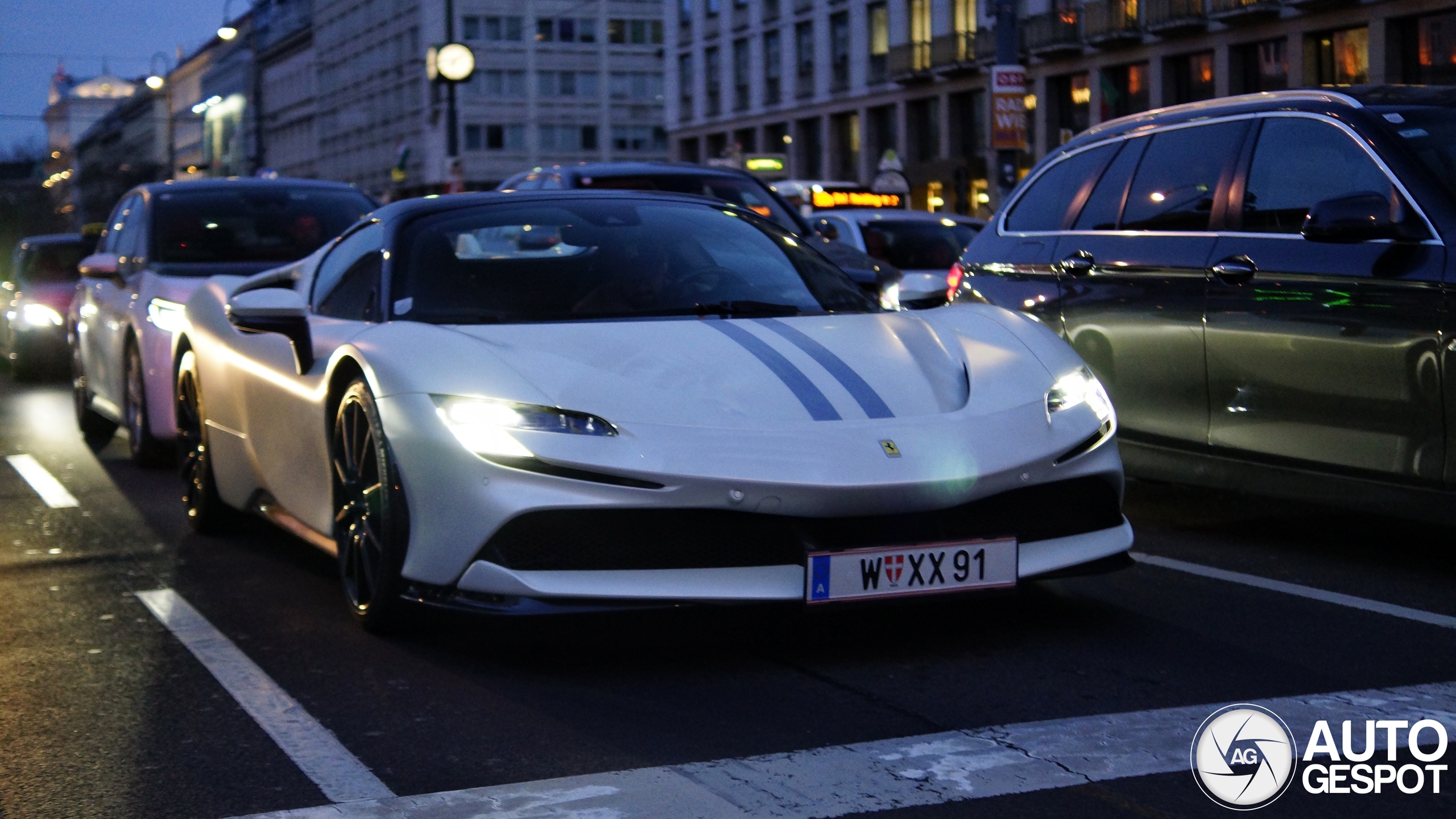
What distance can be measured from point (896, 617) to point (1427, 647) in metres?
1.45

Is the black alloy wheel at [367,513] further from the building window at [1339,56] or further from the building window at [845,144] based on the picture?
the building window at [845,144]

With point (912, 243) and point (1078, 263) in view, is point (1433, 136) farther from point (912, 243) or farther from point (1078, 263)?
point (912, 243)

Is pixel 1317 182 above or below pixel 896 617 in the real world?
above

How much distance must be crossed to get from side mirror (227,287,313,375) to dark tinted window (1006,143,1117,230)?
3307mm

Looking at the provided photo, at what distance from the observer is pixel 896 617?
5445 mm

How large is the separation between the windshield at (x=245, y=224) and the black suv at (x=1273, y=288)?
479 centimetres

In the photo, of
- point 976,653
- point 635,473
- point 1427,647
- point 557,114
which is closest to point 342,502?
point 635,473

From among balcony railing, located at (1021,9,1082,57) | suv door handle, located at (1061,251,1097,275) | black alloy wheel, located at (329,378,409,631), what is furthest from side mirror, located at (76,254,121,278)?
balcony railing, located at (1021,9,1082,57)

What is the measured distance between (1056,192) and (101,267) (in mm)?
5741

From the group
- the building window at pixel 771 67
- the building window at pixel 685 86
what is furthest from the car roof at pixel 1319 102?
the building window at pixel 685 86

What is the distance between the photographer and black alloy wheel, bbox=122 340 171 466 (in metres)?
10.0

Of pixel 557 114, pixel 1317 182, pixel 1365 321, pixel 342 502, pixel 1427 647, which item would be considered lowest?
pixel 1427 647

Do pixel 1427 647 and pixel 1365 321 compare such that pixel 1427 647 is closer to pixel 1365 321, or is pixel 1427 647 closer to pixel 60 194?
pixel 1365 321

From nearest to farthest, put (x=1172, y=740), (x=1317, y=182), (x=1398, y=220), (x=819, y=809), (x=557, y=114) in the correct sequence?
(x=819, y=809) → (x=1172, y=740) → (x=1398, y=220) → (x=1317, y=182) → (x=557, y=114)
